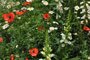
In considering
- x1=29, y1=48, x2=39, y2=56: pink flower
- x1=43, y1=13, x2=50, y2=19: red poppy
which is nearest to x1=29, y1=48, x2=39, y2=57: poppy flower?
x1=29, y1=48, x2=39, y2=56: pink flower

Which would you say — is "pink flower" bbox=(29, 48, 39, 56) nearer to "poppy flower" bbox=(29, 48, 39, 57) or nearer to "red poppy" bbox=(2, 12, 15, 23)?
"poppy flower" bbox=(29, 48, 39, 57)

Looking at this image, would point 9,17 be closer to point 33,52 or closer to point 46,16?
point 46,16

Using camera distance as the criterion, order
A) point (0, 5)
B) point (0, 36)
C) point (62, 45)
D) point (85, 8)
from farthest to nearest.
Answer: point (0, 5), point (0, 36), point (85, 8), point (62, 45)

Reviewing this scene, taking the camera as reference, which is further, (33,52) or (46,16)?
(46,16)

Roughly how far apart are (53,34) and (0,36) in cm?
77

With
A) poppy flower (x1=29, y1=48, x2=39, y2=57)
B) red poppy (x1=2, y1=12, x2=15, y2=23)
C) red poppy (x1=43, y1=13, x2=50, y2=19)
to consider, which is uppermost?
red poppy (x1=2, y1=12, x2=15, y2=23)

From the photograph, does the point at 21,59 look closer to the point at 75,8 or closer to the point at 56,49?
the point at 56,49

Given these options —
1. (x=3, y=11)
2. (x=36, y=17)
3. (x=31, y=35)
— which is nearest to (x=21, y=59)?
(x=31, y=35)

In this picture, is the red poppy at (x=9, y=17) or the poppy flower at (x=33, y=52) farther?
the red poppy at (x=9, y=17)

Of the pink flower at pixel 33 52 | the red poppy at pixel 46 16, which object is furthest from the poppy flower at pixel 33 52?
the red poppy at pixel 46 16

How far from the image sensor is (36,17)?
4465 mm

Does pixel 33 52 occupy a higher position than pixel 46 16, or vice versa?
pixel 46 16

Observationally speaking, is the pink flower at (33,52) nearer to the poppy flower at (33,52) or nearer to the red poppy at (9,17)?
the poppy flower at (33,52)

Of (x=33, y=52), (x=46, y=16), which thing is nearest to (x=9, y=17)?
(x=46, y=16)
